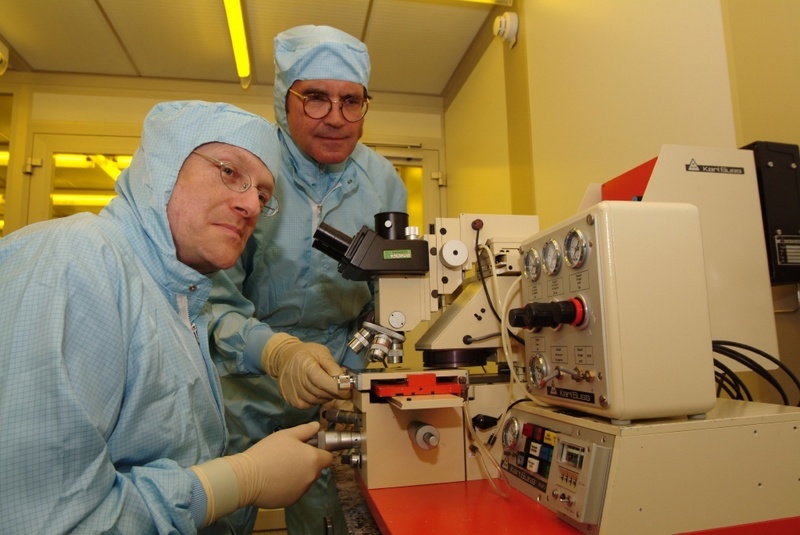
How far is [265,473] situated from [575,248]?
2.46 ft

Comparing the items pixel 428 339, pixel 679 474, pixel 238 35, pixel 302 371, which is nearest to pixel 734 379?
pixel 679 474

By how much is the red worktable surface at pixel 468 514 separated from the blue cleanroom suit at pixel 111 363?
338 millimetres

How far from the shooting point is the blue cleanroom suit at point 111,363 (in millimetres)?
625

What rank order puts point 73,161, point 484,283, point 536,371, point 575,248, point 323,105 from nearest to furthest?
point 575,248 < point 536,371 < point 484,283 < point 323,105 < point 73,161

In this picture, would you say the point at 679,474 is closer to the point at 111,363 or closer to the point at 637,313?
the point at 637,313

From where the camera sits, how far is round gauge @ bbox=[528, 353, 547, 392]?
92 centimetres

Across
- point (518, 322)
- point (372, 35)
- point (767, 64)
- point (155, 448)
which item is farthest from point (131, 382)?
point (372, 35)

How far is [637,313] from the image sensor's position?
29.7 inches

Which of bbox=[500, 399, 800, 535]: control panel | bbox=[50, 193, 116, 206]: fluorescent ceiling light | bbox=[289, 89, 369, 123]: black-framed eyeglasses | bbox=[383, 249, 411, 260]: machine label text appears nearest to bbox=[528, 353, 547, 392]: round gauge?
bbox=[500, 399, 800, 535]: control panel

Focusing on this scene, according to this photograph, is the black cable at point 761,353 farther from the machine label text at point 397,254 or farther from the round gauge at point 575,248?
the machine label text at point 397,254

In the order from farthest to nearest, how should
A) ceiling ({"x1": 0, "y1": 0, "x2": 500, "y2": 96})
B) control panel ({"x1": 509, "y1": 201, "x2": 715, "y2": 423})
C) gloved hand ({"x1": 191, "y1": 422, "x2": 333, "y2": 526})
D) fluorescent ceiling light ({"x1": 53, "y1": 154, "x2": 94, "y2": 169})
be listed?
fluorescent ceiling light ({"x1": 53, "y1": 154, "x2": 94, "y2": 169}) < ceiling ({"x1": 0, "y1": 0, "x2": 500, "y2": 96}) < gloved hand ({"x1": 191, "y1": 422, "x2": 333, "y2": 526}) < control panel ({"x1": 509, "y1": 201, "x2": 715, "y2": 423})

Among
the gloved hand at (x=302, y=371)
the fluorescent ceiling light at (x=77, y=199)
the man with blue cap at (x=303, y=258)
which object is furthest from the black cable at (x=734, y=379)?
the fluorescent ceiling light at (x=77, y=199)

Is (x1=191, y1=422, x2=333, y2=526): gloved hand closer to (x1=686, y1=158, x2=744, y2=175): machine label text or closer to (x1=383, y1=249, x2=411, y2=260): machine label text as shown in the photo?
(x1=383, y1=249, x2=411, y2=260): machine label text

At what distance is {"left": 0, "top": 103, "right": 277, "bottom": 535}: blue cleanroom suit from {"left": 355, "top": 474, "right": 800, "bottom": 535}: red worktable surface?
1.11 feet
